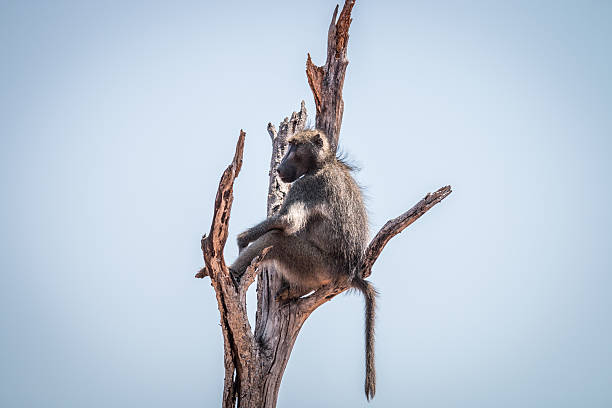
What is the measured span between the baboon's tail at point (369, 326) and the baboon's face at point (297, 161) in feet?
5.09

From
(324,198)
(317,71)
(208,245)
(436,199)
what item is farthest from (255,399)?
(317,71)

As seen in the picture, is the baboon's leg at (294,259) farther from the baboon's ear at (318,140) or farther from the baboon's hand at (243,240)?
the baboon's ear at (318,140)

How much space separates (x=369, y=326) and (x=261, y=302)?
1326mm

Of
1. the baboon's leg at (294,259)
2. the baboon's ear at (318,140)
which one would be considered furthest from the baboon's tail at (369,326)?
the baboon's ear at (318,140)

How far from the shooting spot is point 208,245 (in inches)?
178

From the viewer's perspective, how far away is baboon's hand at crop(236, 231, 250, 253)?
5.61 meters

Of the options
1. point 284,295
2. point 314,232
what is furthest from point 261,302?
point 314,232

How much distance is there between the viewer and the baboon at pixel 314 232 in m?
5.58

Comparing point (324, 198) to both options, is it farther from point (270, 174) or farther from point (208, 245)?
point (208, 245)

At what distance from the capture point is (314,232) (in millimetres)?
5973

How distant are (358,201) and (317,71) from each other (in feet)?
6.64

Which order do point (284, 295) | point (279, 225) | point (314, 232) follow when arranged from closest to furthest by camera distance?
1. point (279, 225)
2. point (284, 295)
3. point (314, 232)

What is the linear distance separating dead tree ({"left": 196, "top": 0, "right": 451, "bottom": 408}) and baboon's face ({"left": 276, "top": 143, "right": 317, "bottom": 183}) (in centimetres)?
51

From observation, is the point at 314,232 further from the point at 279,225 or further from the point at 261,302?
the point at 261,302
